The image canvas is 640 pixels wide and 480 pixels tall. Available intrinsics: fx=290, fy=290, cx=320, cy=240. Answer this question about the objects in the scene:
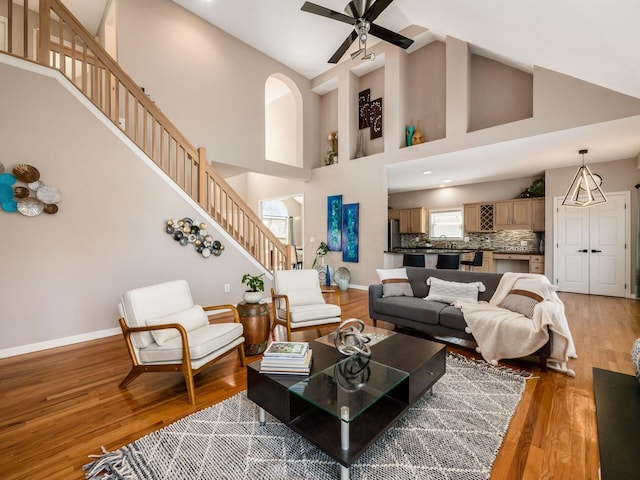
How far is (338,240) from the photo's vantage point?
6934 millimetres

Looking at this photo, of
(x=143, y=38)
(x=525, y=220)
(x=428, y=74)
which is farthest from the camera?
(x=525, y=220)

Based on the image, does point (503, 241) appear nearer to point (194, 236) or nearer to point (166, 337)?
point (194, 236)

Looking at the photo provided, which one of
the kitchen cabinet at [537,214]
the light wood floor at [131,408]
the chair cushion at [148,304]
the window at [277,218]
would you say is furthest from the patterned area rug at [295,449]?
the window at [277,218]

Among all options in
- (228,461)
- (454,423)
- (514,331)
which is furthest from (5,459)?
(514,331)

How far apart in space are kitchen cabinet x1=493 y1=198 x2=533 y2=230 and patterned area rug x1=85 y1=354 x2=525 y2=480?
597cm

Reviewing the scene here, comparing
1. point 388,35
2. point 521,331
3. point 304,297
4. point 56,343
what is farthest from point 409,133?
point 56,343

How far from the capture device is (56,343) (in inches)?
130

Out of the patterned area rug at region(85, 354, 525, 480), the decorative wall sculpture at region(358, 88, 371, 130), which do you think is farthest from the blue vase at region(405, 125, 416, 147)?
the patterned area rug at region(85, 354, 525, 480)

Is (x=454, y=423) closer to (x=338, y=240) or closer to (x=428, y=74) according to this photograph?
(x=338, y=240)

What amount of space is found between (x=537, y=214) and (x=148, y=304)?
7.80 metres

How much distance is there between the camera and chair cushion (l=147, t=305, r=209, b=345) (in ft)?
7.57

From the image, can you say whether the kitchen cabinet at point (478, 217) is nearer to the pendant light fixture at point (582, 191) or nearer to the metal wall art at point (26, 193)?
the pendant light fixture at point (582, 191)

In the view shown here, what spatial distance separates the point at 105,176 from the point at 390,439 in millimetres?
4198

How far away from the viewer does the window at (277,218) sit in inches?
417
